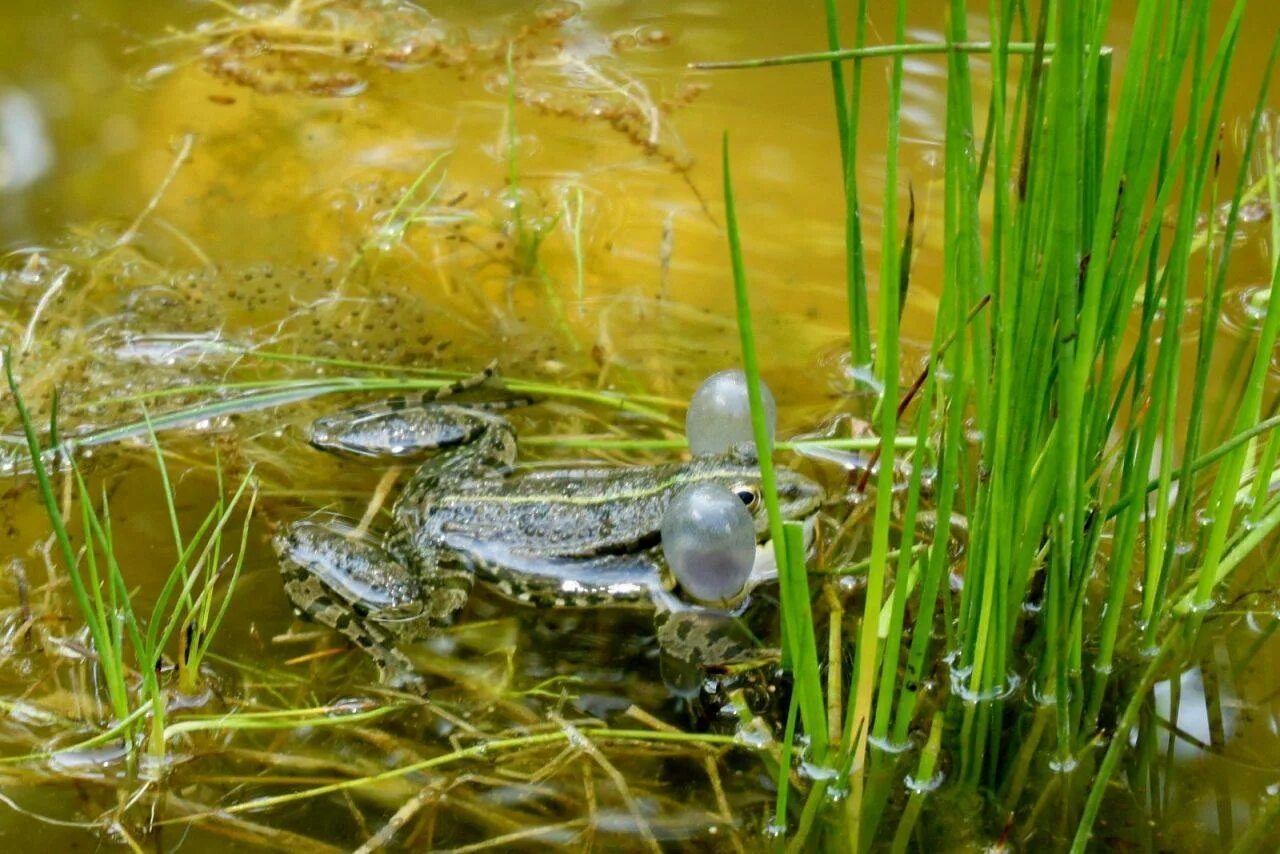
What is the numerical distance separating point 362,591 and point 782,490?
3.42 ft

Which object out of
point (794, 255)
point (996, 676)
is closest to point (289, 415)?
A: point (794, 255)

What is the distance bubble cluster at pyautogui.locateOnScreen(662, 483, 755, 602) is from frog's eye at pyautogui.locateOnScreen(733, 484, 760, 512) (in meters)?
0.07

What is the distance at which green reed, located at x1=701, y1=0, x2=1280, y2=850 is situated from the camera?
1.63 metres

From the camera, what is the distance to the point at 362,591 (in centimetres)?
273

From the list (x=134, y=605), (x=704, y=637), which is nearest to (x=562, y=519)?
(x=704, y=637)

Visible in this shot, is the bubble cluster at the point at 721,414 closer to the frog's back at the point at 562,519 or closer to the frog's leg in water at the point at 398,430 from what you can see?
the frog's back at the point at 562,519

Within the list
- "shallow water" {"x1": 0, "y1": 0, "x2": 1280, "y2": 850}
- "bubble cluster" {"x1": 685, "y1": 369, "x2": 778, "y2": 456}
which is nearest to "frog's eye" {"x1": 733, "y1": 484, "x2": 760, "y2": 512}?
"bubble cluster" {"x1": 685, "y1": 369, "x2": 778, "y2": 456}

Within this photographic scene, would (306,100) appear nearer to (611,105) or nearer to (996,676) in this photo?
(611,105)

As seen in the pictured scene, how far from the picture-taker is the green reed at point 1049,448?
64.1 inches

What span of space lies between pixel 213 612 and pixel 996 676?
6.04 feet

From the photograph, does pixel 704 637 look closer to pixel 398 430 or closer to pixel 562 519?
pixel 562 519

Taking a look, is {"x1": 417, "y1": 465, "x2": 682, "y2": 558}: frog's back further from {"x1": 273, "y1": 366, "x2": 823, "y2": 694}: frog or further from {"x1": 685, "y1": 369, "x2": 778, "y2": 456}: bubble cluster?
{"x1": 685, "y1": 369, "x2": 778, "y2": 456}: bubble cluster

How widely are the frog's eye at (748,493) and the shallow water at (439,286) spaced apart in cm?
44

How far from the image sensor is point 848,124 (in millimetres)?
2508
